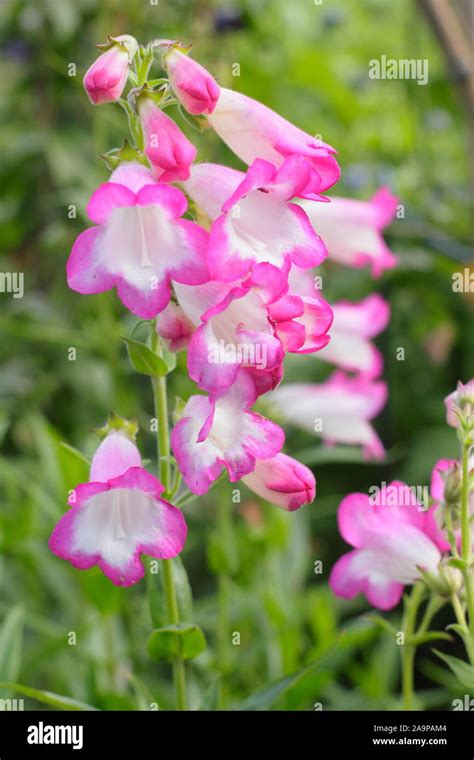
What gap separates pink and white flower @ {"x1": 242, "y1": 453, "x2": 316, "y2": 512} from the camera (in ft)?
2.38

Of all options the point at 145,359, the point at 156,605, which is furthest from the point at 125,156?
the point at 156,605

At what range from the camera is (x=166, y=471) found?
756 millimetres

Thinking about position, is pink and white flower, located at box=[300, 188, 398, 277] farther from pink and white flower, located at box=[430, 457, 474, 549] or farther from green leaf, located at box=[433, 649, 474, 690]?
green leaf, located at box=[433, 649, 474, 690]

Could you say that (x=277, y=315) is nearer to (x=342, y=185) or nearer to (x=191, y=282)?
(x=191, y=282)

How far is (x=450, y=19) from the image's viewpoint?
5.50 feet

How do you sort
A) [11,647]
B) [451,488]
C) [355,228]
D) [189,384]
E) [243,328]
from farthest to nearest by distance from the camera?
[189,384], [355,228], [11,647], [451,488], [243,328]

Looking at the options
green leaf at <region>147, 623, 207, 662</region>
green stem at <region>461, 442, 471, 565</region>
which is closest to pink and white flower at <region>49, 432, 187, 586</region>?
green leaf at <region>147, 623, 207, 662</region>

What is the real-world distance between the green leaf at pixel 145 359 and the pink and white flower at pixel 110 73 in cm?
17

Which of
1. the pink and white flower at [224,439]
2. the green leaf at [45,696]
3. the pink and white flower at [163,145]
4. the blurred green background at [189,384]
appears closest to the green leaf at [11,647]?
the blurred green background at [189,384]

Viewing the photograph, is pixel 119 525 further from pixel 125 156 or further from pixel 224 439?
pixel 125 156

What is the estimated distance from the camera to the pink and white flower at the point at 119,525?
69 cm

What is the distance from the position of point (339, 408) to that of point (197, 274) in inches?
24.9

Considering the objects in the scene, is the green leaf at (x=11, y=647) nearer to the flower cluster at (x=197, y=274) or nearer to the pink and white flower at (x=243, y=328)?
the flower cluster at (x=197, y=274)
